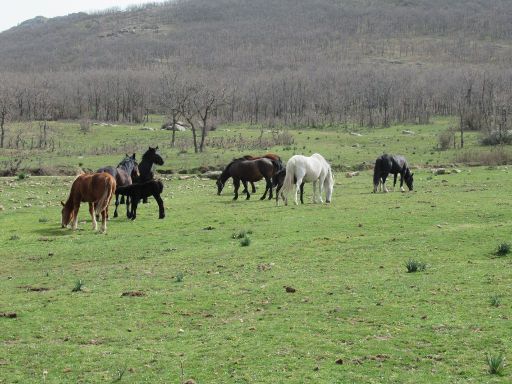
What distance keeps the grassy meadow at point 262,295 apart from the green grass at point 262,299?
4 cm

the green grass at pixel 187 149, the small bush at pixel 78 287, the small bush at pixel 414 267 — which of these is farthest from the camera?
the green grass at pixel 187 149

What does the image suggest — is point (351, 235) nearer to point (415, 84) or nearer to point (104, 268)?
point (104, 268)

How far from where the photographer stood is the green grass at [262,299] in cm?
849

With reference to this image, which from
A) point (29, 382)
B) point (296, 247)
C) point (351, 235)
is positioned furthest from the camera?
point (351, 235)

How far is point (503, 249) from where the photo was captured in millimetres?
14875

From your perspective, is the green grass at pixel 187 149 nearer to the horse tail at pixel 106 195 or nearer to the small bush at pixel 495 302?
the horse tail at pixel 106 195

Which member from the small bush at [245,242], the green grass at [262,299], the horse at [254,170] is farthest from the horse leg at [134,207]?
the small bush at [245,242]

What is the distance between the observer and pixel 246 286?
12.7 metres

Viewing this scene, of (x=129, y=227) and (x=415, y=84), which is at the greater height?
(x=415, y=84)

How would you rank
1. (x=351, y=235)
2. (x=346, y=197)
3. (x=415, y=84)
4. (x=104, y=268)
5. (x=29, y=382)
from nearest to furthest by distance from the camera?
(x=29, y=382) → (x=104, y=268) → (x=351, y=235) → (x=346, y=197) → (x=415, y=84)

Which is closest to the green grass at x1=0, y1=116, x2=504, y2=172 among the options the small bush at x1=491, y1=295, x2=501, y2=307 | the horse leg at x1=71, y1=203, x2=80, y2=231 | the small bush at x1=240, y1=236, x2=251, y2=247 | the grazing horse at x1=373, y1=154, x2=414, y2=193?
the grazing horse at x1=373, y1=154, x2=414, y2=193

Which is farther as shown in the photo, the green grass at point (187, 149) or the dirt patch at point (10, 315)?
the green grass at point (187, 149)

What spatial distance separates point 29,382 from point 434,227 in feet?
45.5

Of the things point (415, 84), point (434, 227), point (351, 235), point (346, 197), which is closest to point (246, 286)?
point (351, 235)
